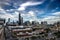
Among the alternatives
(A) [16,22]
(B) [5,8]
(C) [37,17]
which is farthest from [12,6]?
(C) [37,17]

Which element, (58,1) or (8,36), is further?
(58,1)

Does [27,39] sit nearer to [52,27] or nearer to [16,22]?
[16,22]

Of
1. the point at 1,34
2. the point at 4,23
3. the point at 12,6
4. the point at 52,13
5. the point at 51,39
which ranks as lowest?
the point at 51,39

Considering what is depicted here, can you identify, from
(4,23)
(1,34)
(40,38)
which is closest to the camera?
(1,34)

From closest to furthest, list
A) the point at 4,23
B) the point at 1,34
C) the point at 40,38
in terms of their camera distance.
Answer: the point at 1,34 → the point at 4,23 → the point at 40,38

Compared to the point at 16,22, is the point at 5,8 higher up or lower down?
higher up

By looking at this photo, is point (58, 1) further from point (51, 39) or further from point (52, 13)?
point (51, 39)
